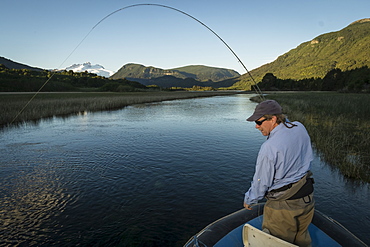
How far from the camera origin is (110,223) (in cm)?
541

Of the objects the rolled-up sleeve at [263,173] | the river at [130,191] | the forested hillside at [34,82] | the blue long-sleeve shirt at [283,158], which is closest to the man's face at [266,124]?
the blue long-sleeve shirt at [283,158]

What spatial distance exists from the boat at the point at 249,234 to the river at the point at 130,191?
1.59m

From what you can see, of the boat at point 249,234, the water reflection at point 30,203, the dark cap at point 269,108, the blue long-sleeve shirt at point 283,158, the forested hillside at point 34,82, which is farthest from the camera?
the forested hillside at point 34,82

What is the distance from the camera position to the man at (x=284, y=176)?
8.46 ft

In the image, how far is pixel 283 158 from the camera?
254cm

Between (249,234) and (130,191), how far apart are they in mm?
4978

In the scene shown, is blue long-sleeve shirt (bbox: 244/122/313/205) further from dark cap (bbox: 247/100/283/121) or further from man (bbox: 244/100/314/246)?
dark cap (bbox: 247/100/283/121)

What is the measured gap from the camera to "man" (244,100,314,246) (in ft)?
8.46

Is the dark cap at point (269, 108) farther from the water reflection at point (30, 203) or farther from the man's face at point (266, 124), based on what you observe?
the water reflection at point (30, 203)

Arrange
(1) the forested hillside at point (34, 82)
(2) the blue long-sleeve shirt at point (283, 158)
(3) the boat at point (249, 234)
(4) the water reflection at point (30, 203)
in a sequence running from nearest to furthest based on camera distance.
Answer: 1. (2) the blue long-sleeve shirt at point (283, 158)
2. (3) the boat at point (249, 234)
3. (4) the water reflection at point (30, 203)
4. (1) the forested hillside at point (34, 82)

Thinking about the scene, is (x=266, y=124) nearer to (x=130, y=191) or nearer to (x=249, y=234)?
(x=249, y=234)

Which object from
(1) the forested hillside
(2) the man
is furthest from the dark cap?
(1) the forested hillside

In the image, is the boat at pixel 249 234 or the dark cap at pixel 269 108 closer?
the dark cap at pixel 269 108

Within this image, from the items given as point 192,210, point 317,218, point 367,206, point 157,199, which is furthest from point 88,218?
point 367,206
